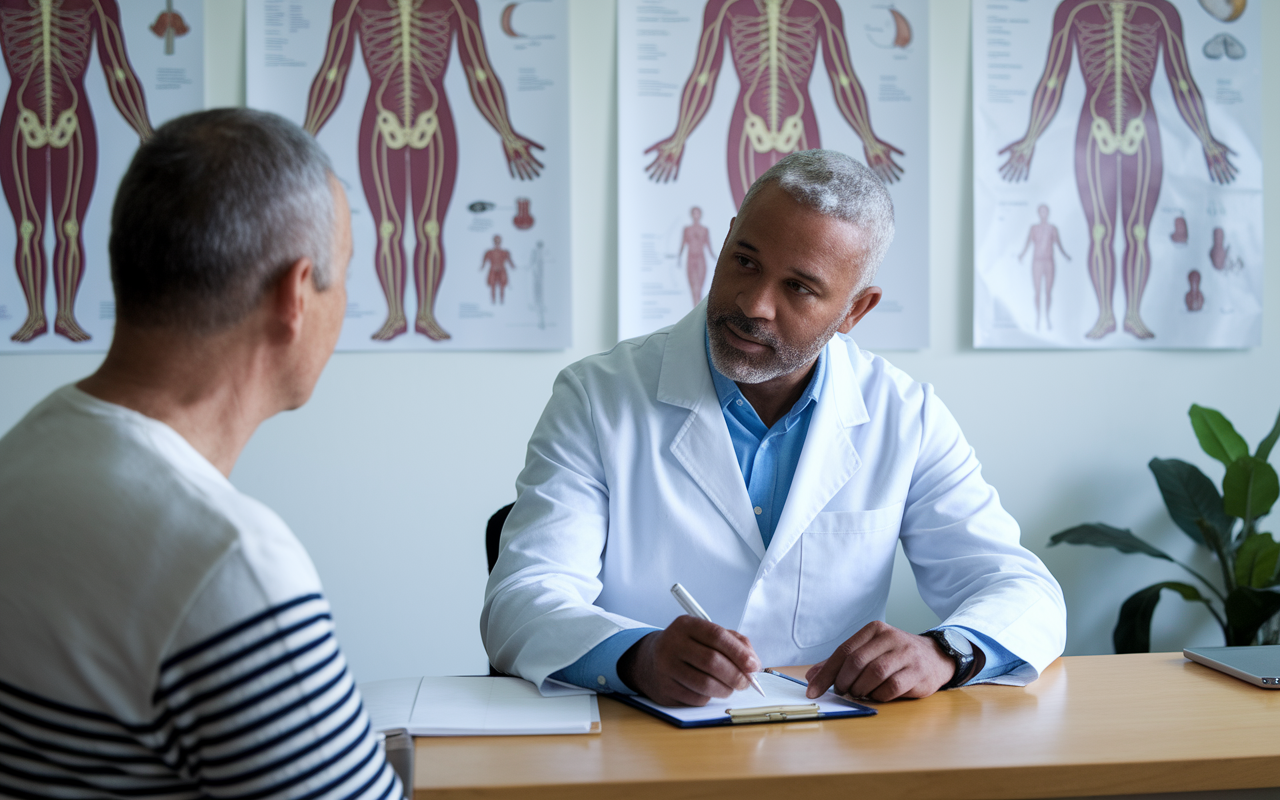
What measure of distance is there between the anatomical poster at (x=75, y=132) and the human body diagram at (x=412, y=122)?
397 mm

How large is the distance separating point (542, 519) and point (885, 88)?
1.88 metres

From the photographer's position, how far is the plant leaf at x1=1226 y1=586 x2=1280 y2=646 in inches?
101

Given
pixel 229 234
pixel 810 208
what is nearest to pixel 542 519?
pixel 810 208

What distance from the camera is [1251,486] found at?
265cm

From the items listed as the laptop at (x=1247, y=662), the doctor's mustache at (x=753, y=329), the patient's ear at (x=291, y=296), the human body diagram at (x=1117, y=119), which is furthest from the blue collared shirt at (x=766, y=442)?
the human body diagram at (x=1117, y=119)

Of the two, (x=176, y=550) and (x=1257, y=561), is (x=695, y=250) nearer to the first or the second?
(x=1257, y=561)

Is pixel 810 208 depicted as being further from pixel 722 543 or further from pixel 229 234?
pixel 229 234

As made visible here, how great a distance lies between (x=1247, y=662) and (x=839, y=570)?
60 cm

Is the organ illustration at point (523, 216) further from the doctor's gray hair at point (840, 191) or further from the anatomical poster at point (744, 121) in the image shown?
the doctor's gray hair at point (840, 191)

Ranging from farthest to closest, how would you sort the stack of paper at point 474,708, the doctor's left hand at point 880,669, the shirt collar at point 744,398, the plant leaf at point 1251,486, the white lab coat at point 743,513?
the plant leaf at point 1251,486 < the shirt collar at point 744,398 < the white lab coat at point 743,513 < the doctor's left hand at point 880,669 < the stack of paper at point 474,708

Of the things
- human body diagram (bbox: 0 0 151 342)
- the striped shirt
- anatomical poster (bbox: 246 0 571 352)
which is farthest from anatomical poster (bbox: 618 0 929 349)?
the striped shirt

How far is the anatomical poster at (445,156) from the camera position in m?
2.61

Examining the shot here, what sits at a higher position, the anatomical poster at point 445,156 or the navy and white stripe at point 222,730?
the anatomical poster at point 445,156

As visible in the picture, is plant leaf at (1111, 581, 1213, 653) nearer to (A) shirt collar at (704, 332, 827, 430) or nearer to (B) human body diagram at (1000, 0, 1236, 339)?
(B) human body diagram at (1000, 0, 1236, 339)
